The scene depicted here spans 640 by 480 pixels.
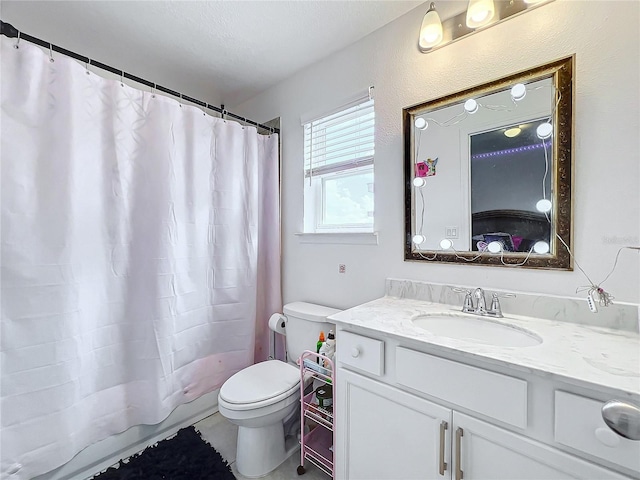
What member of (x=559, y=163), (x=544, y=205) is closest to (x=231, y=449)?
(x=544, y=205)

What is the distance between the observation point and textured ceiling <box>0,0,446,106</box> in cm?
144

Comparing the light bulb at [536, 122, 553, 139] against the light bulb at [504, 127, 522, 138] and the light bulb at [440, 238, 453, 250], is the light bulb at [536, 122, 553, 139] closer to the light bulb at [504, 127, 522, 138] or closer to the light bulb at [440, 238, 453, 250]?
the light bulb at [504, 127, 522, 138]

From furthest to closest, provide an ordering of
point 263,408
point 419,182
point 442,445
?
point 419,182 < point 263,408 < point 442,445

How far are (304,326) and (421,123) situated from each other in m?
1.30

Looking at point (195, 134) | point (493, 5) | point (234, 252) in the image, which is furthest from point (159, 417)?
point (493, 5)

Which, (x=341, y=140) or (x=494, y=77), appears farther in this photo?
(x=341, y=140)

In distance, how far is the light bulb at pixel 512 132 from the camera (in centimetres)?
118

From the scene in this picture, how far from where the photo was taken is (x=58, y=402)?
124 centimetres

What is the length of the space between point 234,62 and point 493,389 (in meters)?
2.23

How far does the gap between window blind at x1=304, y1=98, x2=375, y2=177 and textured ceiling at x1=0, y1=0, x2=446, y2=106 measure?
0.40 meters

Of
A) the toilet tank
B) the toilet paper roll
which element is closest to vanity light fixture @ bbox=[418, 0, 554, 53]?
the toilet tank

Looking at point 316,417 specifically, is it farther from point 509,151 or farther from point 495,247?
point 509,151

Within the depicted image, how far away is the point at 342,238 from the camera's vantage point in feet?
5.80

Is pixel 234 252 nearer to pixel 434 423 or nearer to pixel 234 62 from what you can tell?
pixel 234 62
